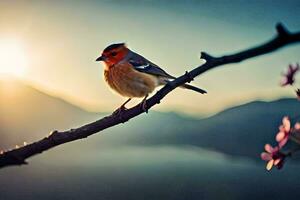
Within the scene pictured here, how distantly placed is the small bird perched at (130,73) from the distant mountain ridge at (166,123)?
100 millimetres

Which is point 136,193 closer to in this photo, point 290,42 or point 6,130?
point 6,130

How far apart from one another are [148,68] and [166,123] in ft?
0.51

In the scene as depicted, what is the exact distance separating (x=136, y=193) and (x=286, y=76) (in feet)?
2.14

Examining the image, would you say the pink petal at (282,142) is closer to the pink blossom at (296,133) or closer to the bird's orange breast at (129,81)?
the pink blossom at (296,133)

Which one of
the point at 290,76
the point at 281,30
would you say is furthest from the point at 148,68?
the point at 281,30

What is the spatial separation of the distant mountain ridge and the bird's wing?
115 millimetres

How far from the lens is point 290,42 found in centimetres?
27

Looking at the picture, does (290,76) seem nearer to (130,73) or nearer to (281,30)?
(281,30)

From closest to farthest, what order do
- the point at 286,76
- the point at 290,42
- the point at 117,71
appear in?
1. the point at 290,42
2. the point at 286,76
3. the point at 117,71

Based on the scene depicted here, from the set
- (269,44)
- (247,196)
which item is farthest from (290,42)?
(247,196)

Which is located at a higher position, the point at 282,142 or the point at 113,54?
the point at 113,54

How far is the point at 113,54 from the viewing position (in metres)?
1.03

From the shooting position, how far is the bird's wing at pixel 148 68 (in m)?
0.93

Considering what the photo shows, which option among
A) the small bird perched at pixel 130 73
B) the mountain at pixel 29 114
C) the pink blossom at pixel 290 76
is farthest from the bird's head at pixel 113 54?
the pink blossom at pixel 290 76
